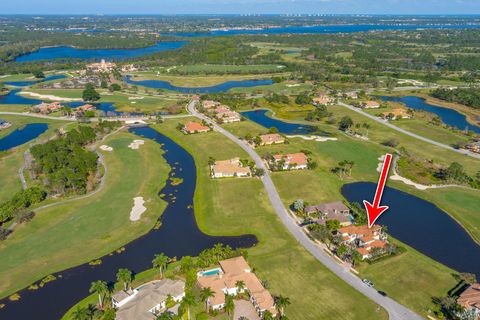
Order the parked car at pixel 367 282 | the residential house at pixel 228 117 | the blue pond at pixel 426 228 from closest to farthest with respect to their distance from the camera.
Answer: the parked car at pixel 367 282 → the blue pond at pixel 426 228 → the residential house at pixel 228 117

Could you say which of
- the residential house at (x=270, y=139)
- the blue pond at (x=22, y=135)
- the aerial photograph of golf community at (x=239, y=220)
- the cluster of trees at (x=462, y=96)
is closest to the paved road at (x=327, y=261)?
the aerial photograph of golf community at (x=239, y=220)

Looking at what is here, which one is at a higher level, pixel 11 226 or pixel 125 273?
pixel 125 273

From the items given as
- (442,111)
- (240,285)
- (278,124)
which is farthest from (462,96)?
(240,285)

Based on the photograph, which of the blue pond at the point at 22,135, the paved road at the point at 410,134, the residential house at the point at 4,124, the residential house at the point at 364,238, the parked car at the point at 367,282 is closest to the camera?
the parked car at the point at 367,282

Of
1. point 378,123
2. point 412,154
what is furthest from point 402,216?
point 378,123

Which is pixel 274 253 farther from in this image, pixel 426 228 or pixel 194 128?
pixel 194 128

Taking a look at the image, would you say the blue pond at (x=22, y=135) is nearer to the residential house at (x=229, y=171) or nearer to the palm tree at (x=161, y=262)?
the residential house at (x=229, y=171)

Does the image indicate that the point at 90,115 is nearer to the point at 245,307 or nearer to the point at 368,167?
the point at 368,167
